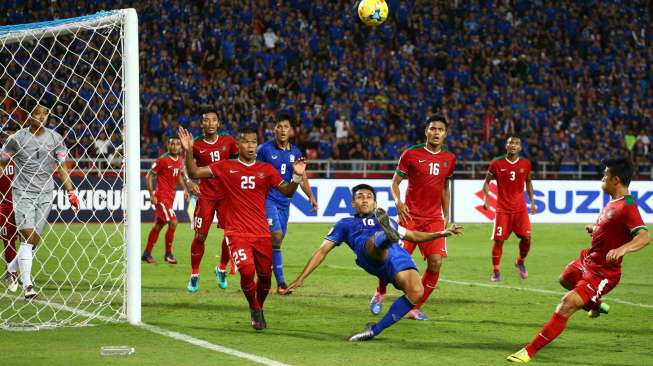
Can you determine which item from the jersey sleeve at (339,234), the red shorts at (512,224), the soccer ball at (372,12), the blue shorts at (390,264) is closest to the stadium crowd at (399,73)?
the soccer ball at (372,12)

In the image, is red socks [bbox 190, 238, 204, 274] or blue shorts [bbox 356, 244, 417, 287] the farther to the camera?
red socks [bbox 190, 238, 204, 274]

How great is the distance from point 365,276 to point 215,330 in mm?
5449

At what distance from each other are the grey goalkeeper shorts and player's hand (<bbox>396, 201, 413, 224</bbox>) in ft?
13.3

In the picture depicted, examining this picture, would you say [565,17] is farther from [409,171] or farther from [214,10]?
[409,171]

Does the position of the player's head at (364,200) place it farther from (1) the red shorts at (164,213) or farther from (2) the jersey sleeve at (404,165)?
(1) the red shorts at (164,213)

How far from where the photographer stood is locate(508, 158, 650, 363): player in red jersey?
7.02 metres

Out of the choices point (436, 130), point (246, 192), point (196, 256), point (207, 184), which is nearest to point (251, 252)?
point (246, 192)

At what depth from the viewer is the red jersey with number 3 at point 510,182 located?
1398 cm

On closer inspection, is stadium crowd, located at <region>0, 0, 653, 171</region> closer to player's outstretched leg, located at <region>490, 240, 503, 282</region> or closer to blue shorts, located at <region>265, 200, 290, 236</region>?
player's outstretched leg, located at <region>490, 240, 503, 282</region>

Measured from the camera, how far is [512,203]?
14.0m

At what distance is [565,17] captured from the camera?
35625 mm

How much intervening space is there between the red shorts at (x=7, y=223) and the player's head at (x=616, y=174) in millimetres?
7072

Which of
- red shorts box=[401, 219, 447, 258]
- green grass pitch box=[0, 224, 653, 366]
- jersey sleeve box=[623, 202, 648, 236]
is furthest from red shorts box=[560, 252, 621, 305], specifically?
red shorts box=[401, 219, 447, 258]

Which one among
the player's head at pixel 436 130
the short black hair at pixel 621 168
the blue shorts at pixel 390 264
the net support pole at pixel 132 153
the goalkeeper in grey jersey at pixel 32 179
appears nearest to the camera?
the short black hair at pixel 621 168
